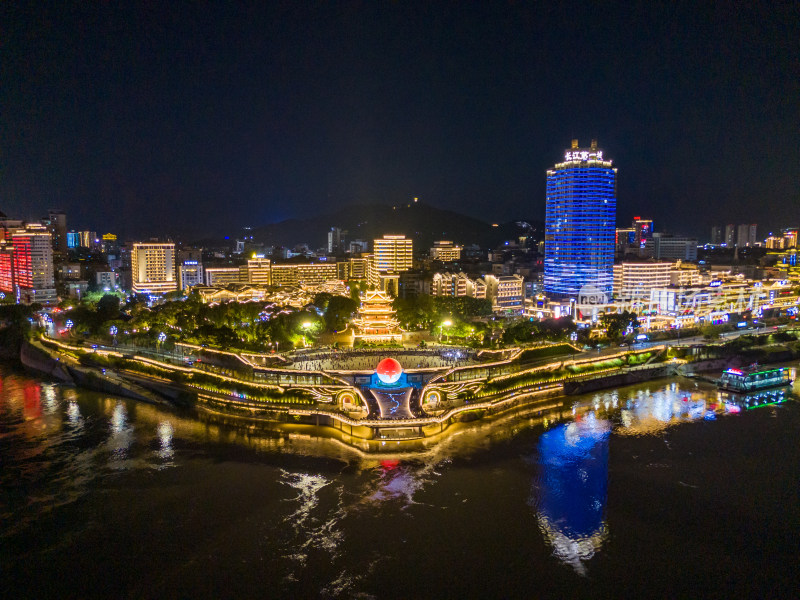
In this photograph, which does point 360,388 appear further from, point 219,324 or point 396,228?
point 396,228

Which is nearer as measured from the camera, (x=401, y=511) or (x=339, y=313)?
(x=401, y=511)

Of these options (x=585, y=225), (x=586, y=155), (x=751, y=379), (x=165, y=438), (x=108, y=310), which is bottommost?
(x=165, y=438)

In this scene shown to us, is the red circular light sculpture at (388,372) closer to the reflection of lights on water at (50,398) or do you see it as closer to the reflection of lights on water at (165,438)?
the reflection of lights on water at (165,438)

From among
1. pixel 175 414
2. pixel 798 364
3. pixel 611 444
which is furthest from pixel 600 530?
pixel 798 364

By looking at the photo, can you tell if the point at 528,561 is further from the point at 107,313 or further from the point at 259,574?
the point at 107,313

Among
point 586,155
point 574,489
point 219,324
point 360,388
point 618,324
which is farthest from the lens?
point 586,155

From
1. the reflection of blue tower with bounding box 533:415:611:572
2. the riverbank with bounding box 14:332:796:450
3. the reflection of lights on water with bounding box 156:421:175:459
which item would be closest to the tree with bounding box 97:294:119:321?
the riverbank with bounding box 14:332:796:450

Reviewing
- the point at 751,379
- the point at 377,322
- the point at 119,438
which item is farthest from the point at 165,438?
the point at 751,379
